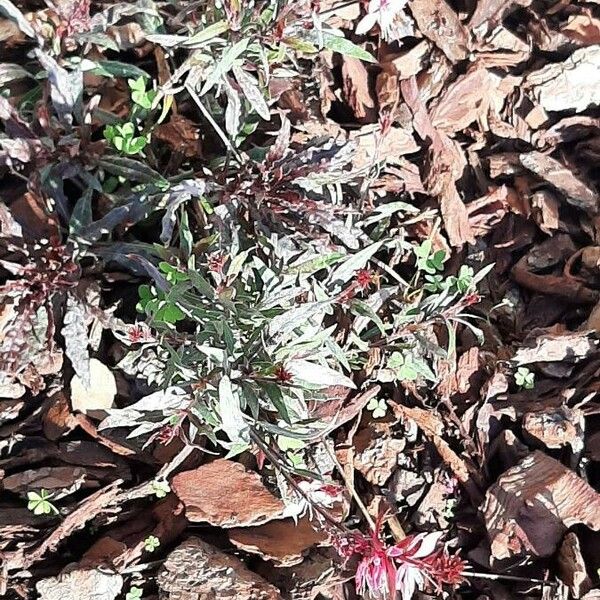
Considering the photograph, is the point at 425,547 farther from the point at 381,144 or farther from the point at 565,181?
the point at 565,181

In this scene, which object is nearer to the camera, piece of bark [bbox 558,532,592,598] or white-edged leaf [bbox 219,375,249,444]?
white-edged leaf [bbox 219,375,249,444]

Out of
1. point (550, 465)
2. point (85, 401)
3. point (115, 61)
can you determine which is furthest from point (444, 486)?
point (115, 61)

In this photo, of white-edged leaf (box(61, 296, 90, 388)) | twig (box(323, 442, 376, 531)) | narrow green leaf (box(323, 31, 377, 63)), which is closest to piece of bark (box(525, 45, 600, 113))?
narrow green leaf (box(323, 31, 377, 63))

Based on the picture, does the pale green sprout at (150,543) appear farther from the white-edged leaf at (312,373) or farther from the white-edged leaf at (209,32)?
the white-edged leaf at (209,32)

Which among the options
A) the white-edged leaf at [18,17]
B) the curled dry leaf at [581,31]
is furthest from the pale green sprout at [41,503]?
the curled dry leaf at [581,31]

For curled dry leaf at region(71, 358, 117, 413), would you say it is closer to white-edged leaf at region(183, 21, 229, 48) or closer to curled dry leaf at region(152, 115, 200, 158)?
curled dry leaf at region(152, 115, 200, 158)

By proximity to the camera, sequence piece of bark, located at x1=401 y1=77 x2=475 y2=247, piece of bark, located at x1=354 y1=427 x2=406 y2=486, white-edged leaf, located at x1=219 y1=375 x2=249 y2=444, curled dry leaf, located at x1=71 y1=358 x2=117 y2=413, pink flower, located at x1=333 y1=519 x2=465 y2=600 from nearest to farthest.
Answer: pink flower, located at x1=333 y1=519 x2=465 y2=600 < white-edged leaf, located at x1=219 y1=375 x2=249 y2=444 < curled dry leaf, located at x1=71 y1=358 x2=117 y2=413 < piece of bark, located at x1=354 y1=427 x2=406 y2=486 < piece of bark, located at x1=401 y1=77 x2=475 y2=247
